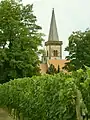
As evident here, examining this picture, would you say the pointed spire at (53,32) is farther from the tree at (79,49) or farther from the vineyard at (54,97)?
the vineyard at (54,97)

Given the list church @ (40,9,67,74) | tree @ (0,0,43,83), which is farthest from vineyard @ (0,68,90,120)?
church @ (40,9,67,74)

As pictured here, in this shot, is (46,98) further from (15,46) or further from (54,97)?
(15,46)

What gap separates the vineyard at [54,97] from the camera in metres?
8.10

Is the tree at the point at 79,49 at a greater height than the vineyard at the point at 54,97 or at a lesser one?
greater

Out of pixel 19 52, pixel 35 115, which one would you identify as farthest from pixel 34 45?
pixel 35 115

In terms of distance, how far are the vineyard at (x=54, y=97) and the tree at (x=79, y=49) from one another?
1114 inches

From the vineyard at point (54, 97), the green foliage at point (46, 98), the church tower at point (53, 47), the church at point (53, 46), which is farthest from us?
the church tower at point (53, 47)

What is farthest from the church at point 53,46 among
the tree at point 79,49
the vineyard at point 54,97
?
the vineyard at point 54,97

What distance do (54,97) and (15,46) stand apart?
93.8ft

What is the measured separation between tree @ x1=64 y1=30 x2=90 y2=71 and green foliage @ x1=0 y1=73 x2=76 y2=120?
91.5 ft

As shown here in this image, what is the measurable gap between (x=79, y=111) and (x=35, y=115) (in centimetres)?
635

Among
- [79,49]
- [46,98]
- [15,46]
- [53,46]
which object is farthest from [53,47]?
[46,98]

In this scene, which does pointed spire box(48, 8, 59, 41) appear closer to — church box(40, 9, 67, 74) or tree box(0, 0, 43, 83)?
church box(40, 9, 67, 74)

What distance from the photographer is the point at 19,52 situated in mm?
39219
